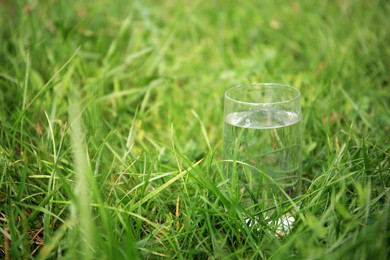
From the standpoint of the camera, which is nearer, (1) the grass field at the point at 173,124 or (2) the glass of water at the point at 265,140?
Answer: (1) the grass field at the point at 173,124

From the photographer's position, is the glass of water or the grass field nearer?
the grass field

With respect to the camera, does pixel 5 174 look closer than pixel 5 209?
No

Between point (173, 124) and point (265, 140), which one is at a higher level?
point (265, 140)

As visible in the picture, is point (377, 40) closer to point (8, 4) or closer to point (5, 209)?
point (5, 209)

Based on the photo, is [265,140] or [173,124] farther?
[173,124]

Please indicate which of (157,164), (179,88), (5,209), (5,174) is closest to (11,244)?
(5,209)
